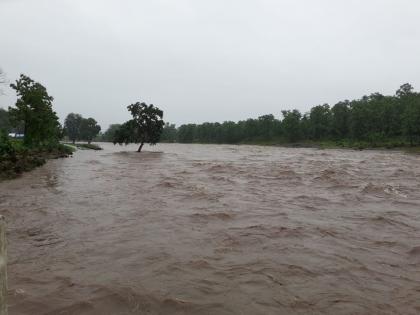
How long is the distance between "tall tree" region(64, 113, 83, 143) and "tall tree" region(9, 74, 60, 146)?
122m

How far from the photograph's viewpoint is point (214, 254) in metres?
7.26

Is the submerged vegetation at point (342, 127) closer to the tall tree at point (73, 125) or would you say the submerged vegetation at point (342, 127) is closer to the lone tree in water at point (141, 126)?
the lone tree in water at point (141, 126)

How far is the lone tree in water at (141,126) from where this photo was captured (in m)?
58.7

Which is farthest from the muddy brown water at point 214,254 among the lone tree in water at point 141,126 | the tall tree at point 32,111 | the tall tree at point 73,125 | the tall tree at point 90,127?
the tall tree at point 73,125

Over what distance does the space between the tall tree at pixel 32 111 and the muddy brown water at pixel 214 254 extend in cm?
3090

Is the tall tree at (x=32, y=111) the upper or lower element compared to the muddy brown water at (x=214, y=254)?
upper

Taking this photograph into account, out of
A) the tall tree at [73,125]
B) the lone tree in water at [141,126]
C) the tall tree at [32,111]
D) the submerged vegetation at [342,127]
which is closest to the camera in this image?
the tall tree at [32,111]

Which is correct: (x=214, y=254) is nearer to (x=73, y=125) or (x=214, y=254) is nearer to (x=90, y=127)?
(x=90, y=127)

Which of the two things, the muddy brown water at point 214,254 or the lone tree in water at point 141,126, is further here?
the lone tree in water at point 141,126

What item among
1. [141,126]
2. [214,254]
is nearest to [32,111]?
[141,126]

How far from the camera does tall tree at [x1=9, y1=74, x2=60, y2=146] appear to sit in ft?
136

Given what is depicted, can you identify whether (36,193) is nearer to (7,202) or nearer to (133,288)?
(7,202)

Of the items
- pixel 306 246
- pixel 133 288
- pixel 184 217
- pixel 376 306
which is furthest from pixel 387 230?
pixel 133 288

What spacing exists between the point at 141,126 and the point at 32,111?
20078 millimetres
